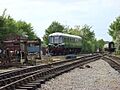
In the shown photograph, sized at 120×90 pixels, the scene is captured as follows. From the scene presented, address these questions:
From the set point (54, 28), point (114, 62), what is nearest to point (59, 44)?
point (114, 62)

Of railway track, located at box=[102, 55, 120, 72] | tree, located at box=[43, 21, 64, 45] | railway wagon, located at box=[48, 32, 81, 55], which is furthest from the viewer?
tree, located at box=[43, 21, 64, 45]

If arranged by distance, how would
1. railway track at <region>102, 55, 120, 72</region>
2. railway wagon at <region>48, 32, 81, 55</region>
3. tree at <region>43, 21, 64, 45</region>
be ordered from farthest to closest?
tree at <region>43, 21, 64, 45</region>
railway wagon at <region>48, 32, 81, 55</region>
railway track at <region>102, 55, 120, 72</region>

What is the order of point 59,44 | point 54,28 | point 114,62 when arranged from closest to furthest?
1. point 114,62
2. point 59,44
3. point 54,28

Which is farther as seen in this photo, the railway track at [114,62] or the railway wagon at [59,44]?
the railway wagon at [59,44]

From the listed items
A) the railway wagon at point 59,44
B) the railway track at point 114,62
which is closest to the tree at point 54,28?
the railway wagon at point 59,44

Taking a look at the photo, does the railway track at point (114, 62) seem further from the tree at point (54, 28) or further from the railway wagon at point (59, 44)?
the tree at point (54, 28)

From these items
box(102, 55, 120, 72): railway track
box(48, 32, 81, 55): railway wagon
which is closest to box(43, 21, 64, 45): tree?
box(48, 32, 81, 55): railway wagon

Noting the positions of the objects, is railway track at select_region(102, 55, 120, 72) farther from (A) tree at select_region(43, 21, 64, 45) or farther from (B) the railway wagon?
(A) tree at select_region(43, 21, 64, 45)

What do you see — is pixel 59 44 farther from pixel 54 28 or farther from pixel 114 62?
pixel 54 28

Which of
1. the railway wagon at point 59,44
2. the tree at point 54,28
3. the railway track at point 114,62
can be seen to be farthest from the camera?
the tree at point 54,28

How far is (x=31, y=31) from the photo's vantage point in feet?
290

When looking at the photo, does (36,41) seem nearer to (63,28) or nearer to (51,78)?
(51,78)

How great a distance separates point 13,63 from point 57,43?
85.1ft

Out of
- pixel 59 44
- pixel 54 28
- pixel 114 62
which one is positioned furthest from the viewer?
pixel 54 28
